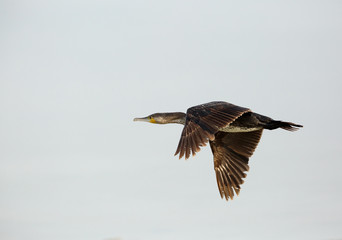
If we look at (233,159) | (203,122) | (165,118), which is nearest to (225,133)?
(233,159)

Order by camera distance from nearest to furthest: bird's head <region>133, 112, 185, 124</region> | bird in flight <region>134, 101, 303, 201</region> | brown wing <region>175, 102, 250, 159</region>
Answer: brown wing <region>175, 102, 250, 159</region> → bird in flight <region>134, 101, 303, 201</region> → bird's head <region>133, 112, 185, 124</region>

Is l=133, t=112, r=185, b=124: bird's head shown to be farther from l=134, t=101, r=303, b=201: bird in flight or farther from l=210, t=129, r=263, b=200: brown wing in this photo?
l=210, t=129, r=263, b=200: brown wing

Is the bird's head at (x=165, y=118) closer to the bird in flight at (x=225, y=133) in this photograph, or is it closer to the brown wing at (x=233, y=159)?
the bird in flight at (x=225, y=133)

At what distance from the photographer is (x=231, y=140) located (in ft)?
56.6

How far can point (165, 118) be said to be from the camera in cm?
1716

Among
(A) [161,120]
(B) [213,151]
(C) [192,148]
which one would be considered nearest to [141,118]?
(A) [161,120]

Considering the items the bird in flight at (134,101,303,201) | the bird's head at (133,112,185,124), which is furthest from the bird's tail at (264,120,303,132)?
the bird's head at (133,112,185,124)

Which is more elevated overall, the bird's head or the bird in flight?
the bird's head

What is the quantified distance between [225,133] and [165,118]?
5.80 feet

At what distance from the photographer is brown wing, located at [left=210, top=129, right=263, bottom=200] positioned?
16.8 metres

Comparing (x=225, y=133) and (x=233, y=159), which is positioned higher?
(x=225, y=133)

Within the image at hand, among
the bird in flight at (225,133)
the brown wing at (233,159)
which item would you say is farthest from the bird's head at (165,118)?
the brown wing at (233,159)

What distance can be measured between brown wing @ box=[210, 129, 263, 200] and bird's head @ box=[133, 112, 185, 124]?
4.71ft

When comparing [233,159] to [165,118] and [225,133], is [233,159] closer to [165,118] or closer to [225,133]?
[225,133]
